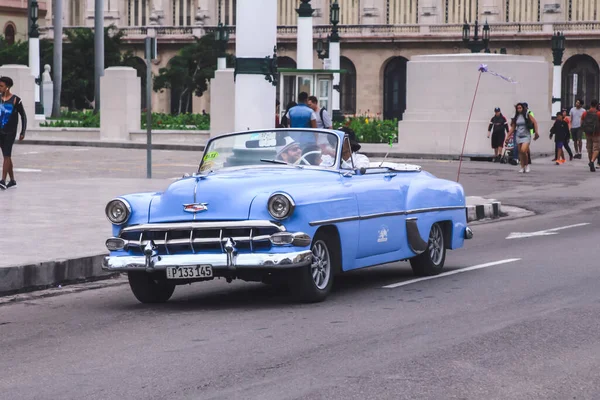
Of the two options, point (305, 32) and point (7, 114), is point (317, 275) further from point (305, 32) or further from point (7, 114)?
point (305, 32)

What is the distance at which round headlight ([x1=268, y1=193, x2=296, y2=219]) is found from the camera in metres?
11.1

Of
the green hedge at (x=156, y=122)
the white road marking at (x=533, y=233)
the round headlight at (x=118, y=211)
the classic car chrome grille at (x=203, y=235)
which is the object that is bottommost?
the white road marking at (x=533, y=233)

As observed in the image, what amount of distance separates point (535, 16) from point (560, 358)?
7274 cm

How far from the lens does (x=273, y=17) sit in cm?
2439

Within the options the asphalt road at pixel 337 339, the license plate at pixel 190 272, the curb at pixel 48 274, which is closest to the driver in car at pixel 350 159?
the asphalt road at pixel 337 339

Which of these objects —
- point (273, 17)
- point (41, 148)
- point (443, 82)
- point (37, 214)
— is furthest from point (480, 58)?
point (37, 214)

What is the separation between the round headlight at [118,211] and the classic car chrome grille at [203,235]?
23cm

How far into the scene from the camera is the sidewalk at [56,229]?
1333 cm

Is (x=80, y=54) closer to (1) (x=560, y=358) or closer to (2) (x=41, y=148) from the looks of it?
(2) (x=41, y=148)

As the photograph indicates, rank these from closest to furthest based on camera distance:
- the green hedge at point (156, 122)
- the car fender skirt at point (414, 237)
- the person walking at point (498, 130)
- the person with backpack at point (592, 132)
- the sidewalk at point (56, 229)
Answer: the car fender skirt at point (414, 237), the sidewalk at point (56, 229), the person with backpack at point (592, 132), the person walking at point (498, 130), the green hedge at point (156, 122)

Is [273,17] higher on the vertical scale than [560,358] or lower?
higher

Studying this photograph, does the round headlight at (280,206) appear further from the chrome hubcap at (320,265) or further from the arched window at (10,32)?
the arched window at (10,32)

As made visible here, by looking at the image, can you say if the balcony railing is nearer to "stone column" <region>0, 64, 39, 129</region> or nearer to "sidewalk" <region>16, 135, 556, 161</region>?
"sidewalk" <region>16, 135, 556, 161</region>

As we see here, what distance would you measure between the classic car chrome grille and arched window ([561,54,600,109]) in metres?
68.9
